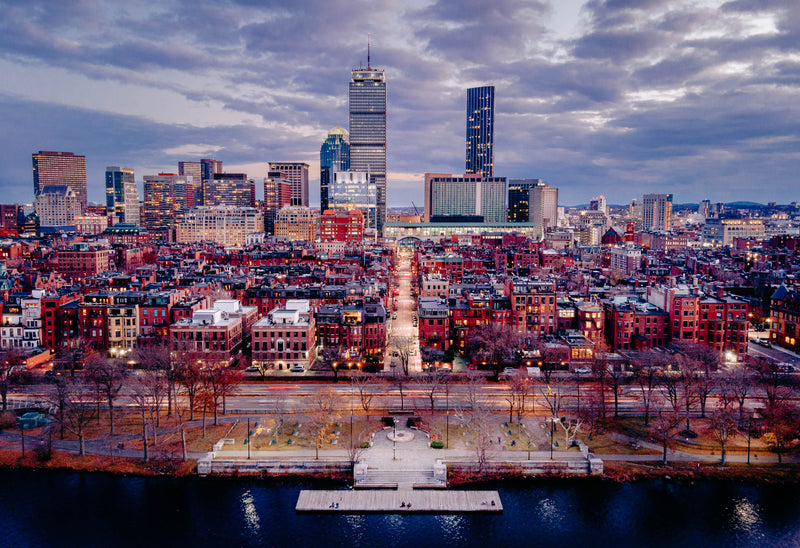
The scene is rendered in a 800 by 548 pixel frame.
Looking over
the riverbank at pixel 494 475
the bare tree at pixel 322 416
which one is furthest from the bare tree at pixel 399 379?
the riverbank at pixel 494 475

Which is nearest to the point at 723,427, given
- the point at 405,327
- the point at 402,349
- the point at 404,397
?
the point at 404,397

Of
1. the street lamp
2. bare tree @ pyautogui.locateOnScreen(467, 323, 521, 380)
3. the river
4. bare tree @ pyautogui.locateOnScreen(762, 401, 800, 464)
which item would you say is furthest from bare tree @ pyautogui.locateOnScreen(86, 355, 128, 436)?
bare tree @ pyautogui.locateOnScreen(762, 401, 800, 464)

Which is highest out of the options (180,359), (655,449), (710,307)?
(710,307)

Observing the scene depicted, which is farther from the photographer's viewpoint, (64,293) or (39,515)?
(64,293)

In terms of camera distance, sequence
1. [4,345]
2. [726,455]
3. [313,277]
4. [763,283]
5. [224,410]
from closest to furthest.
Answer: [726,455], [224,410], [4,345], [763,283], [313,277]

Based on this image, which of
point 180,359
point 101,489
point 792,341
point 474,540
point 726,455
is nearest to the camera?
point 474,540

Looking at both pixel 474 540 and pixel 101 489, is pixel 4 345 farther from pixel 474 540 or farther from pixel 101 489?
pixel 474 540

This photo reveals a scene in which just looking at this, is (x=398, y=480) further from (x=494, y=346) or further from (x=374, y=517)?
(x=494, y=346)

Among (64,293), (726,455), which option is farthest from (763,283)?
(64,293)
